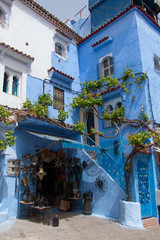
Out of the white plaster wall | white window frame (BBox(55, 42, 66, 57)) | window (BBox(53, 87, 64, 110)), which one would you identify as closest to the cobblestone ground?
window (BBox(53, 87, 64, 110))

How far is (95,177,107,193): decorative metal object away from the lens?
969 cm

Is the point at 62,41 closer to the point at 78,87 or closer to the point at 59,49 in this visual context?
the point at 59,49

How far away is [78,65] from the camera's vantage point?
14141 millimetres

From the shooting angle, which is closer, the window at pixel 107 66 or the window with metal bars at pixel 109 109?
the window with metal bars at pixel 109 109

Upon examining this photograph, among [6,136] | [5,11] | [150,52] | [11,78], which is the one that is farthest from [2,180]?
[150,52]

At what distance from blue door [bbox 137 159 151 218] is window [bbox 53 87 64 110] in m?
5.34

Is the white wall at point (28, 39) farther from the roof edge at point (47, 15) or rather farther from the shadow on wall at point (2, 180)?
the shadow on wall at point (2, 180)

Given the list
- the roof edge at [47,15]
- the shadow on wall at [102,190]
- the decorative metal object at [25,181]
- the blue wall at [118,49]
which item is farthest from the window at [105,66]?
the decorative metal object at [25,181]

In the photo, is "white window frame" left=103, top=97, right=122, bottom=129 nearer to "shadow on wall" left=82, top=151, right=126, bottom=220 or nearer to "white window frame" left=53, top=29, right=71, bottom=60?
"shadow on wall" left=82, top=151, right=126, bottom=220

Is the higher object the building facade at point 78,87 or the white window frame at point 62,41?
the white window frame at point 62,41

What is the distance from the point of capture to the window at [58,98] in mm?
11683

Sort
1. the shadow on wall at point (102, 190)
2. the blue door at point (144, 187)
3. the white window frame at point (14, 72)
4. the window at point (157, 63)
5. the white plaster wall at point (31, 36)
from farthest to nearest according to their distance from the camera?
the window at point (157, 63), the white plaster wall at point (31, 36), the white window frame at point (14, 72), the shadow on wall at point (102, 190), the blue door at point (144, 187)

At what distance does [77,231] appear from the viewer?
286 inches

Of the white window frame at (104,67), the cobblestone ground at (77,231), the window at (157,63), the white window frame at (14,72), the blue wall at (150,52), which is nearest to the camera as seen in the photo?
the cobblestone ground at (77,231)
